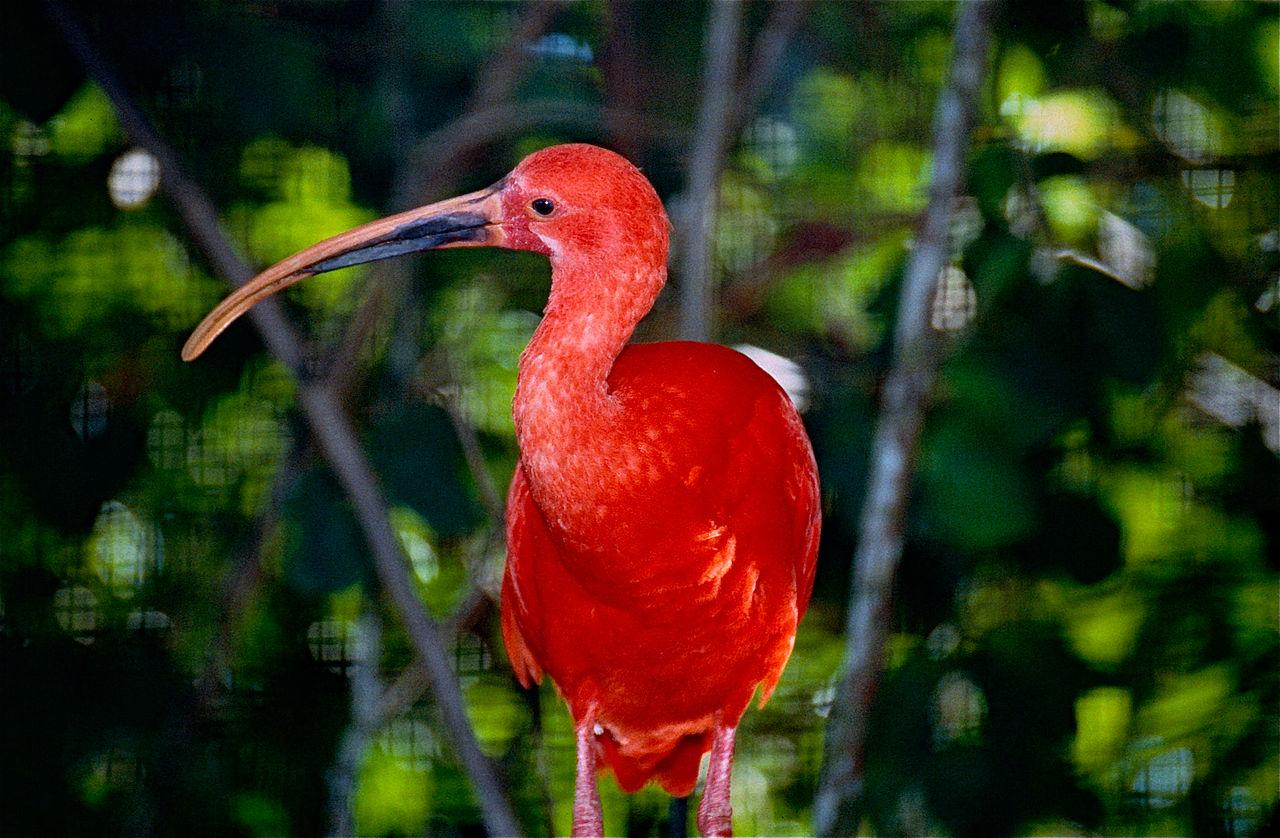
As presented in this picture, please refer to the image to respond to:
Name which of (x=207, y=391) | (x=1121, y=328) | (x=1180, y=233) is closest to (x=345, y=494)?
(x=207, y=391)

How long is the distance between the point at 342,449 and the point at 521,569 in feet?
1.26

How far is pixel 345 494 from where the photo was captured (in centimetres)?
205

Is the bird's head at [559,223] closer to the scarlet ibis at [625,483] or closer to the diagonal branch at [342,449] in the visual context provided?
the scarlet ibis at [625,483]

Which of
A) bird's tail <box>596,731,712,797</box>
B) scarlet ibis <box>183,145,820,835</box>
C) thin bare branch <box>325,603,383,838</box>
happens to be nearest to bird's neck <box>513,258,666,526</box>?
scarlet ibis <box>183,145,820,835</box>

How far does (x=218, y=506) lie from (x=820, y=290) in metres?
1.08

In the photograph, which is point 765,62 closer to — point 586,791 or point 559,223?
point 559,223

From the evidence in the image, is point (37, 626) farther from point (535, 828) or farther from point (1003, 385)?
point (1003, 385)

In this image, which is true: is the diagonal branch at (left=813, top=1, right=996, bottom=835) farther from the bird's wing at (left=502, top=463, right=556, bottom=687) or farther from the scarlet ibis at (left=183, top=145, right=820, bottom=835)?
the bird's wing at (left=502, top=463, right=556, bottom=687)

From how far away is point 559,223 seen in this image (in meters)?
1.37

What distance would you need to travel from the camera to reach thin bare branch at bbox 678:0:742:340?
1.97 meters

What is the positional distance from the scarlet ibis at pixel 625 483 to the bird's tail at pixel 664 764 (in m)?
0.03

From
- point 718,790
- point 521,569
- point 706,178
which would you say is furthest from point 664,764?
point 706,178

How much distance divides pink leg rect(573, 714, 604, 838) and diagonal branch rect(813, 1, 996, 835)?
0.32m

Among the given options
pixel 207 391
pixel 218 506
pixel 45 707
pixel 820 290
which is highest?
pixel 820 290
